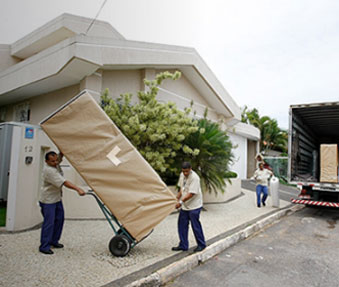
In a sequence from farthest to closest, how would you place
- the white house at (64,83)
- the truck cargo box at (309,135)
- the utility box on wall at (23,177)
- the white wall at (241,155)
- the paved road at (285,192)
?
the white wall at (241,155), the paved road at (285,192), the truck cargo box at (309,135), the white house at (64,83), the utility box on wall at (23,177)

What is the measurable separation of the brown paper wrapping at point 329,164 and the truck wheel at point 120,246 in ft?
23.5

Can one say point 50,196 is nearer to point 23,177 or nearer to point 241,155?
point 23,177

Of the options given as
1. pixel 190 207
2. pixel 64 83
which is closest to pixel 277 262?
pixel 190 207

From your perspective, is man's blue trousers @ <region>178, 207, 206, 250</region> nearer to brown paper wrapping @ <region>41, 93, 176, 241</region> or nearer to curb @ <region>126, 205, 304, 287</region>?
curb @ <region>126, 205, 304, 287</region>

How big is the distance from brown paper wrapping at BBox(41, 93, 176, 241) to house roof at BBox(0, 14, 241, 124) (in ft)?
11.5

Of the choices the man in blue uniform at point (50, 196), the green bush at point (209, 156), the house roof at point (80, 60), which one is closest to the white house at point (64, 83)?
the house roof at point (80, 60)

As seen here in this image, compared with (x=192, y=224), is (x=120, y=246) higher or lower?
lower

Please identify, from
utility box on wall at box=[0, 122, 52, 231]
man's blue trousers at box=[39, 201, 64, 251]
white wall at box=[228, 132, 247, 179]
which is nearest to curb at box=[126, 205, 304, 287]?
man's blue trousers at box=[39, 201, 64, 251]

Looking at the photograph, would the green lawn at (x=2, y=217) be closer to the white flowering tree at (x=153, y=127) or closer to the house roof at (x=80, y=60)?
the white flowering tree at (x=153, y=127)

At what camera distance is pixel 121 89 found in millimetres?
9445

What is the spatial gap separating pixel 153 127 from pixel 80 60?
2539mm

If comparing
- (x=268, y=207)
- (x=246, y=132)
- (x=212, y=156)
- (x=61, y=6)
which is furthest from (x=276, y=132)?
(x=61, y=6)

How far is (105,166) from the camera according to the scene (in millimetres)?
4305

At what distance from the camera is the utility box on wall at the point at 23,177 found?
222 inches
